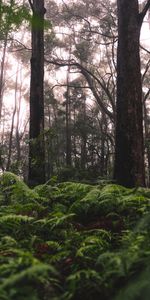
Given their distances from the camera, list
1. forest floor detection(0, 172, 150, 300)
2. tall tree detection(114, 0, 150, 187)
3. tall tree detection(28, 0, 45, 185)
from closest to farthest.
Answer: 1. forest floor detection(0, 172, 150, 300)
2. tall tree detection(114, 0, 150, 187)
3. tall tree detection(28, 0, 45, 185)

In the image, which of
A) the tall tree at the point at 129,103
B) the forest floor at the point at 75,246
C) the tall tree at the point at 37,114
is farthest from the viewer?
the tall tree at the point at 37,114

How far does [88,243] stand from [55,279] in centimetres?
74

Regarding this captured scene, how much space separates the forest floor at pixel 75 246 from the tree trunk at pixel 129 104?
52.2 inches

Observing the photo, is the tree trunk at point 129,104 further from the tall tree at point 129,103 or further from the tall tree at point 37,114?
the tall tree at point 37,114

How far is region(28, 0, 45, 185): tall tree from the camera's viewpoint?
291 inches

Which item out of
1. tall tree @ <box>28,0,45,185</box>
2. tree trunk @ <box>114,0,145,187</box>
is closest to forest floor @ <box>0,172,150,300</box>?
tree trunk @ <box>114,0,145,187</box>

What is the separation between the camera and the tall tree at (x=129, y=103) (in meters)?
5.75

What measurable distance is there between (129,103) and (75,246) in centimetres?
371

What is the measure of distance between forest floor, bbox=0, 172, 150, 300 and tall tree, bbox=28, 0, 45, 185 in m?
2.63

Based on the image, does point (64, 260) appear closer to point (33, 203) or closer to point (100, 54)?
point (33, 203)

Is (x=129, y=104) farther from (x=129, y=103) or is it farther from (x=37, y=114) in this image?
(x=37, y=114)

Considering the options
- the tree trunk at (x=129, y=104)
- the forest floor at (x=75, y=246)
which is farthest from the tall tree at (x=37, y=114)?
the forest floor at (x=75, y=246)

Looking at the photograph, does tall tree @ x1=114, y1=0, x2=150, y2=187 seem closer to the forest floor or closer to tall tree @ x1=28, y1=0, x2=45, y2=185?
the forest floor

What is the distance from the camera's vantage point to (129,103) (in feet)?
19.9
